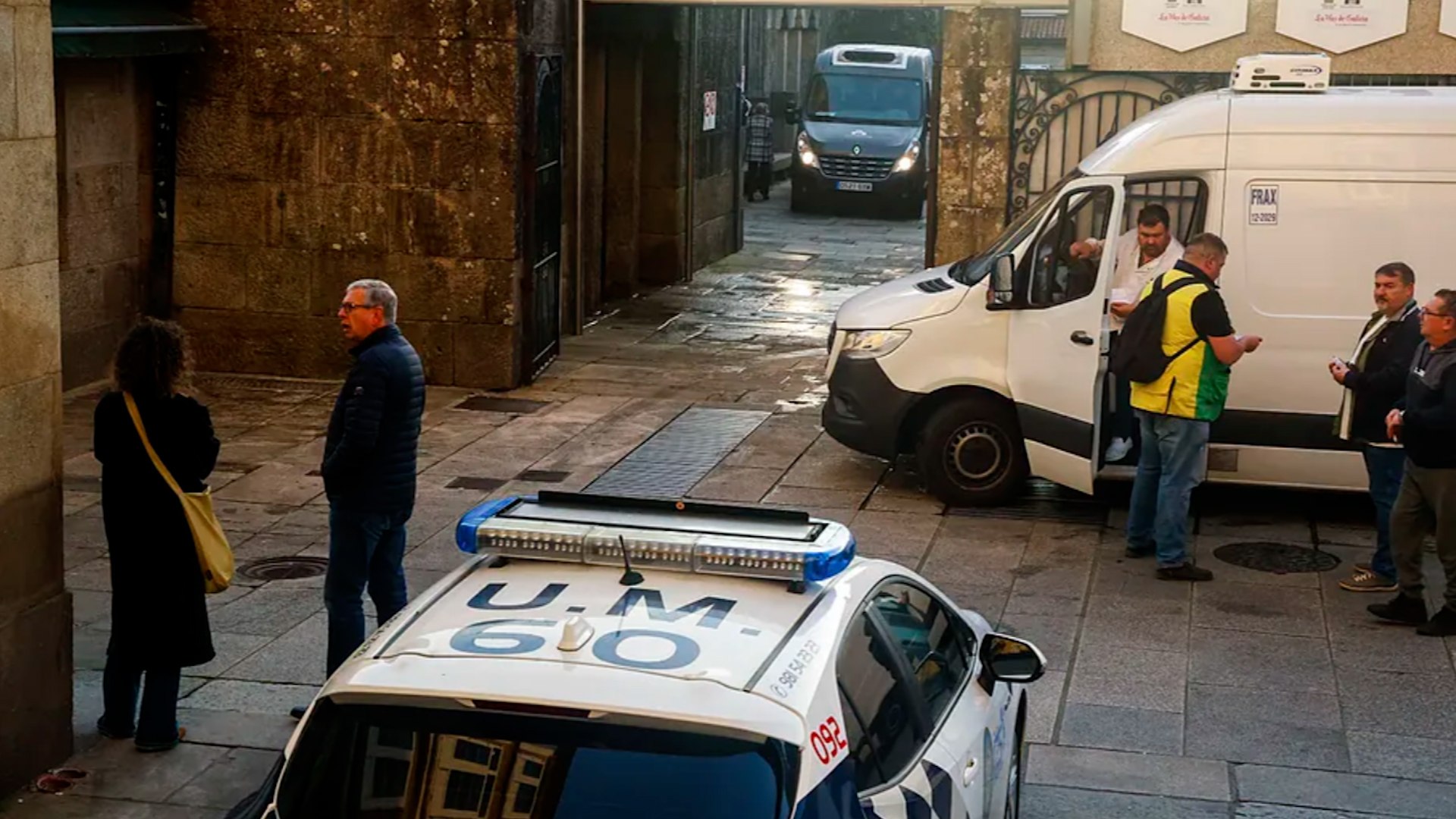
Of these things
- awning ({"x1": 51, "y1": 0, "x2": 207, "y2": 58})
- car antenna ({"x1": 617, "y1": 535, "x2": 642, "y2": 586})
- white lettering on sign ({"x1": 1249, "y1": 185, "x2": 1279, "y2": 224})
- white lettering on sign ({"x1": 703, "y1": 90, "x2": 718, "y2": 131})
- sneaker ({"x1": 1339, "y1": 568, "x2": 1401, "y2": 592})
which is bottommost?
sneaker ({"x1": 1339, "y1": 568, "x2": 1401, "y2": 592})

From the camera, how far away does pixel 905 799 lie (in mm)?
4723

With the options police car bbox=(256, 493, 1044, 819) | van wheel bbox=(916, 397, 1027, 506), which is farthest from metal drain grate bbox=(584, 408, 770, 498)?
police car bbox=(256, 493, 1044, 819)

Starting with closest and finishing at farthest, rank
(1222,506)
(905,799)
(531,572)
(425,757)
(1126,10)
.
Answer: (425,757)
(905,799)
(531,572)
(1222,506)
(1126,10)

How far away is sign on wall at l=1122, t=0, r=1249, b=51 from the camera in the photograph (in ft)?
47.8

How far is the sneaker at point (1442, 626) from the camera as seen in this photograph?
30.4 ft

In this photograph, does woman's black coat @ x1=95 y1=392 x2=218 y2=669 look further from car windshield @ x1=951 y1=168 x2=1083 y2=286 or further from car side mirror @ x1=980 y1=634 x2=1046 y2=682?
car windshield @ x1=951 y1=168 x2=1083 y2=286

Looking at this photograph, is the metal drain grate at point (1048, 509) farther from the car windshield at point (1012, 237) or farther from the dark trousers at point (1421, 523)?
the dark trousers at point (1421, 523)

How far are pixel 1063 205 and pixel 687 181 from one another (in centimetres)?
1011

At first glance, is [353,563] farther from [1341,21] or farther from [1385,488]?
[1341,21]

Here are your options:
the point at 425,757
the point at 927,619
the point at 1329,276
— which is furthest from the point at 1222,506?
the point at 425,757

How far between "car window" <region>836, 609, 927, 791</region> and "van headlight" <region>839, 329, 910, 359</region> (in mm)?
6662

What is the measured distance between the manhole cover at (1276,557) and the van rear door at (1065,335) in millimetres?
882

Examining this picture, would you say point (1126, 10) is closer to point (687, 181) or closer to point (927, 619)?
point (687, 181)

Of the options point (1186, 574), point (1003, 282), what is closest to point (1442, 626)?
point (1186, 574)
